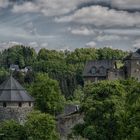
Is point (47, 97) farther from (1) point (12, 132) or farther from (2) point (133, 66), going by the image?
(1) point (12, 132)

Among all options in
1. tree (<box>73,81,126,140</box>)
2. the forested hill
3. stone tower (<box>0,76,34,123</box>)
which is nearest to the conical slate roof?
stone tower (<box>0,76,34,123</box>)

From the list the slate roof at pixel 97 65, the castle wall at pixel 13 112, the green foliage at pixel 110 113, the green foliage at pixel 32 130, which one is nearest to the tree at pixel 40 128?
the green foliage at pixel 32 130

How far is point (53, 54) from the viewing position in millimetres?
177625

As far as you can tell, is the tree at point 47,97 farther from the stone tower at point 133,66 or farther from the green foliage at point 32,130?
the green foliage at point 32,130

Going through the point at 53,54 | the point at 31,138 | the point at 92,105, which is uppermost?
the point at 53,54

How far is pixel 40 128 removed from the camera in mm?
50906

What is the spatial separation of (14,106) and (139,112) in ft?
73.5

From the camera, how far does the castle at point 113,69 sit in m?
88.6

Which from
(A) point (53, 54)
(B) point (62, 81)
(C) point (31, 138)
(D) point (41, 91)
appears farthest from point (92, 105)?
(A) point (53, 54)

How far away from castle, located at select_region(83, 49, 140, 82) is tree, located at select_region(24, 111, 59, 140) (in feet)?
124

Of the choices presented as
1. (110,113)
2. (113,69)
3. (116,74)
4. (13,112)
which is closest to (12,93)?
(13,112)

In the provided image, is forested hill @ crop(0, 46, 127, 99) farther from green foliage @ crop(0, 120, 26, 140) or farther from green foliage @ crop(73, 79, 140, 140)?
green foliage @ crop(73, 79, 140, 140)

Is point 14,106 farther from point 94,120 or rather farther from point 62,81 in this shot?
point 62,81

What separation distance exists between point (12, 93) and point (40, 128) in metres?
8.90
